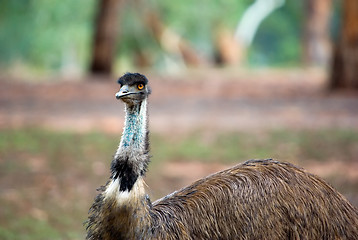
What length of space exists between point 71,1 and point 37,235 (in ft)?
77.0

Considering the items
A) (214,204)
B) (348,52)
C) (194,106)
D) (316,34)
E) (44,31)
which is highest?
(44,31)

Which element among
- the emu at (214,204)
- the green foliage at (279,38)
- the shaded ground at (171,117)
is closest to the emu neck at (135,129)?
the emu at (214,204)

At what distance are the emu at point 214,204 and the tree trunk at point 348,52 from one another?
1268 centimetres

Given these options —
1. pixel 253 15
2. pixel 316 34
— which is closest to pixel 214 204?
pixel 316 34

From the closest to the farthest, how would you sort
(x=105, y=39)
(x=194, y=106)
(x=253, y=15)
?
(x=194, y=106) < (x=105, y=39) < (x=253, y=15)

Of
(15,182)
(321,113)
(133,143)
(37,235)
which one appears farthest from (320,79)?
(133,143)

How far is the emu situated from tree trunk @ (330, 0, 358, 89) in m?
12.7

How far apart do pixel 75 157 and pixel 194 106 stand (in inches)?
228

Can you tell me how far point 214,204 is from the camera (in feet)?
14.0

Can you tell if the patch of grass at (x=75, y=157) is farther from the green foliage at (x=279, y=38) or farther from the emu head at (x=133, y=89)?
the green foliage at (x=279, y=38)

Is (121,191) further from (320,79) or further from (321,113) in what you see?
(320,79)

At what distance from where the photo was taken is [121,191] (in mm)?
3910

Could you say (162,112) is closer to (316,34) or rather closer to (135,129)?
(135,129)

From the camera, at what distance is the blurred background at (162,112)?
947 centimetres
